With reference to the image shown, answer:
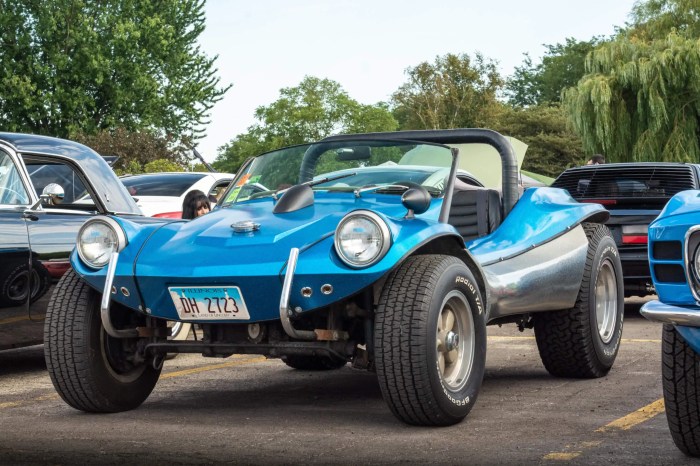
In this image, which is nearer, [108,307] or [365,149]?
[108,307]

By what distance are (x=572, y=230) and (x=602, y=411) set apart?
185 cm

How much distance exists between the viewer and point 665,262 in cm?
473

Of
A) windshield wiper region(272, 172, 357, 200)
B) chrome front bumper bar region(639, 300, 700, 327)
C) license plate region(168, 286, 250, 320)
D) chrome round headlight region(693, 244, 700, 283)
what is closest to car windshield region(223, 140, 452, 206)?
windshield wiper region(272, 172, 357, 200)

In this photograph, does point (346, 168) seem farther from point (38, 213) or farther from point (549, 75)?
point (549, 75)

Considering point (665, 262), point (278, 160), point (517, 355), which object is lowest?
point (517, 355)

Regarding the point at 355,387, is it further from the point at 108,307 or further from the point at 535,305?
the point at 108,307

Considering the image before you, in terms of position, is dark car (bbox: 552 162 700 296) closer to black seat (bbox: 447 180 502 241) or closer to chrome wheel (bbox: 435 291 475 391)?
black seat (bbox: 447 180 502 241)

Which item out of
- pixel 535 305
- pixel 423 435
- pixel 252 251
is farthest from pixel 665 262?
pixel 535 305

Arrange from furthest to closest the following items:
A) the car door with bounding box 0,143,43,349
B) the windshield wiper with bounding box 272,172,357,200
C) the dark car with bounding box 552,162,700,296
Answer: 1. the dark car with bounding box 552,162,700,296
2. the car door with bounding box 0,143,43,349
3. the windshield wiper with bounding box 272,172,357,200

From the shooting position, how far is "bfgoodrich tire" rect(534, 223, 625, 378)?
7.77 meters

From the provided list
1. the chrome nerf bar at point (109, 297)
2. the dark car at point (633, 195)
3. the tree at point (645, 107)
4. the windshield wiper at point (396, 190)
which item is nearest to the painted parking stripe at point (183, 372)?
the chrome nerf bar at point (109, 297)

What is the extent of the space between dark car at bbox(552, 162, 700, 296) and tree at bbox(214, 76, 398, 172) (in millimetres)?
78990

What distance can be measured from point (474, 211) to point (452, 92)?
6797cm

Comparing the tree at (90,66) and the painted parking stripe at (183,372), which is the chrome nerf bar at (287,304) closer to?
the painted parking stripe at (183,372)
